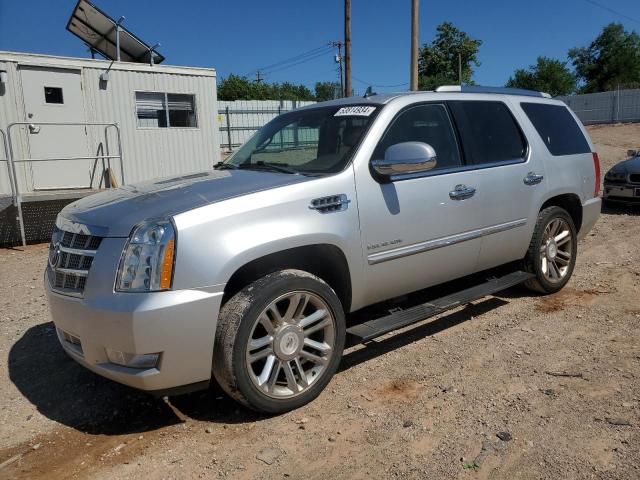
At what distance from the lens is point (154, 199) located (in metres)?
3.26

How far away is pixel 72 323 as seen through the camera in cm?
307

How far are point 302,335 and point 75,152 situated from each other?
29.6ft

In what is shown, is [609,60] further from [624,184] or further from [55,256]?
[55,256]

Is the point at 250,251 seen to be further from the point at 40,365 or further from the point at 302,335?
the point at 40,365

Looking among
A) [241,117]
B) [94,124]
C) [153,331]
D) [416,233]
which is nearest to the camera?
[153,331]

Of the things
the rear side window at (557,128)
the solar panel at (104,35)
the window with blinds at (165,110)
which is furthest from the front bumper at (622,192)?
the solar panel at (104,35)

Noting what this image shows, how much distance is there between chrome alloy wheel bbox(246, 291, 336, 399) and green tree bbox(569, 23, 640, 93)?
65233 mm

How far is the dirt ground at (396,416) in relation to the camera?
2.80 metres

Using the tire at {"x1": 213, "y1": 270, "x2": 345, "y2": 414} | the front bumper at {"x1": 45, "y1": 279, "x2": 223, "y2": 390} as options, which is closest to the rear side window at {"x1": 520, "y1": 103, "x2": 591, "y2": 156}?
the tire at {"x1": 213, "y1": 270, "x2": 345, "y2": 414}

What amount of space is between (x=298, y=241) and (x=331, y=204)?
1.14 ft

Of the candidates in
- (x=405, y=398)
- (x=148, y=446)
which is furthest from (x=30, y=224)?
(x=405, y=398)

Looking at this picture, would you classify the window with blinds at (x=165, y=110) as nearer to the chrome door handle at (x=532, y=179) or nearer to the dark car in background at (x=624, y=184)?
the dark car in background at (x=624, y=184)

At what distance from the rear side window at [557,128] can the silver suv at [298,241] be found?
75 mm

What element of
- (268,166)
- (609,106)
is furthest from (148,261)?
(609,106)
